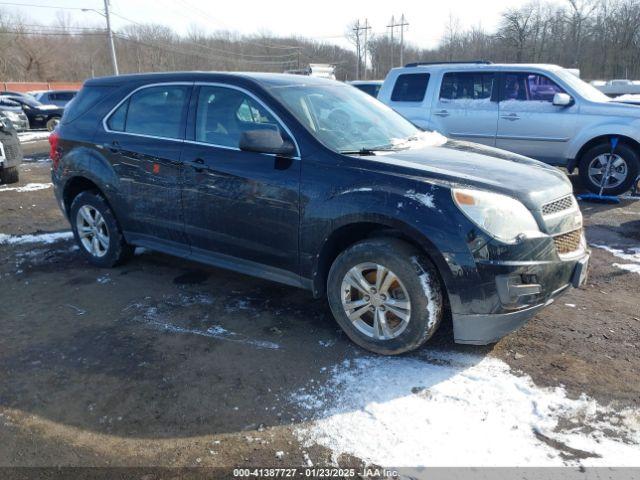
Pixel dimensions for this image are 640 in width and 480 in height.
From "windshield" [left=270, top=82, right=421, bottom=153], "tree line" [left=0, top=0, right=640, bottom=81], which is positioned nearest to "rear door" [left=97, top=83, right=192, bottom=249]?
"windshield" [left=270, top=82, right=421, bottom=153]

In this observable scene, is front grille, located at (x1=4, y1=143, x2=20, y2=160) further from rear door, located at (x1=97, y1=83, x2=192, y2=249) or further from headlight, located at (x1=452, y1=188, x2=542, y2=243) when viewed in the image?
headlight, located at (x1=452, y1=188, x2=542, y2=243)

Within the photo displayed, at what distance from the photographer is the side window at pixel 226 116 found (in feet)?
12.4

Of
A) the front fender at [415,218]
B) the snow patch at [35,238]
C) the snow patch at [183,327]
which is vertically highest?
the front fender at [415,218]

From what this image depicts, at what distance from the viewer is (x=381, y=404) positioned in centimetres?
285

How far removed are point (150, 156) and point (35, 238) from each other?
295 cm

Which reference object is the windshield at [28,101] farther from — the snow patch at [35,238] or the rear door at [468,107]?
the rear door at [468,107]

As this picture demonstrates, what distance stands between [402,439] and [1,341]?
119 inches

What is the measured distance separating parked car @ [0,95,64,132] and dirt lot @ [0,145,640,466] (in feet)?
63.6

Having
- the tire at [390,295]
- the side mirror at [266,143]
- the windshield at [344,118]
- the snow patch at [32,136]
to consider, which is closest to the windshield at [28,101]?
the snow patch at [32,136]

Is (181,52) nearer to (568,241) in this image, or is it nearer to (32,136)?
(32,136)

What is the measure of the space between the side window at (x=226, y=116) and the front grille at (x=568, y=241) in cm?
207

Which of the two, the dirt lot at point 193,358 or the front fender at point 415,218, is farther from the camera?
the front fender at point 415,218

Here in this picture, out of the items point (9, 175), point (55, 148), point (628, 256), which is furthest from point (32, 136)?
point (628, 256)

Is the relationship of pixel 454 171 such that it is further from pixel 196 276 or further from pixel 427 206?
pixel 196 276
